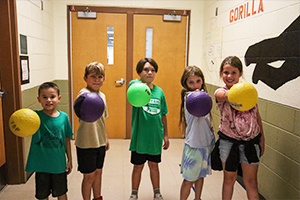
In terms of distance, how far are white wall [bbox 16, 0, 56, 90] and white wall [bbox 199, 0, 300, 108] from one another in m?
2.28

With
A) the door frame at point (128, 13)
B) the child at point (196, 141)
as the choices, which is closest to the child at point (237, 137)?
the child at point (196, 141)

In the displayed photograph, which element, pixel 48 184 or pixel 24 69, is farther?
pixel 24 69

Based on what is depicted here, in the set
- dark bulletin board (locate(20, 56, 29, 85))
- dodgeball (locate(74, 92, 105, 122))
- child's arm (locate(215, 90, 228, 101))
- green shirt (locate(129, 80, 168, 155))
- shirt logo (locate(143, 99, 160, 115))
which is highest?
dark bulletin board (locate(20, 56, 29, 85))

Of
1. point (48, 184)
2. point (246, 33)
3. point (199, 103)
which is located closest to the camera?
point (199, 103)

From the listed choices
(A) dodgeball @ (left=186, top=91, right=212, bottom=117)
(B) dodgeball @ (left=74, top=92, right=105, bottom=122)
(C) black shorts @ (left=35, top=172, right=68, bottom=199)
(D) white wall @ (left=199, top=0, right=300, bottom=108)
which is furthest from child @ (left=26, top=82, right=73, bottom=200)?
(D) white wall @ (left=199, top=0, right=300, bottom=108)

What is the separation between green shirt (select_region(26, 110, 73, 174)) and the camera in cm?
167

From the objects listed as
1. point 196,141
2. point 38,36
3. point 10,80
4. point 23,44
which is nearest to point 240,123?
point 196,141

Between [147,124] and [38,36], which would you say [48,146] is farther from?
[38,36]

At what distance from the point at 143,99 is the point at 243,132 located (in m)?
0.75

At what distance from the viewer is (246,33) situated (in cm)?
257

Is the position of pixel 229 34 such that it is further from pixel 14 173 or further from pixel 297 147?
pixel 14 173

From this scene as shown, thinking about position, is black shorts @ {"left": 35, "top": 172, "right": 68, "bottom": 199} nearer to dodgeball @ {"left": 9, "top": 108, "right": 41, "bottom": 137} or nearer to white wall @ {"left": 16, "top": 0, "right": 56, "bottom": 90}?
dodgeball @ {"left": 9, "top": 108, "right": 41, "bottom": 137}

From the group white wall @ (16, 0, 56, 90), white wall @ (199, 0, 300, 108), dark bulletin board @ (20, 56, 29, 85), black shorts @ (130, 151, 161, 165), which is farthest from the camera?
white wall @ (16, 0, 56, 90)

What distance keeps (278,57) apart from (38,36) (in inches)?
106
